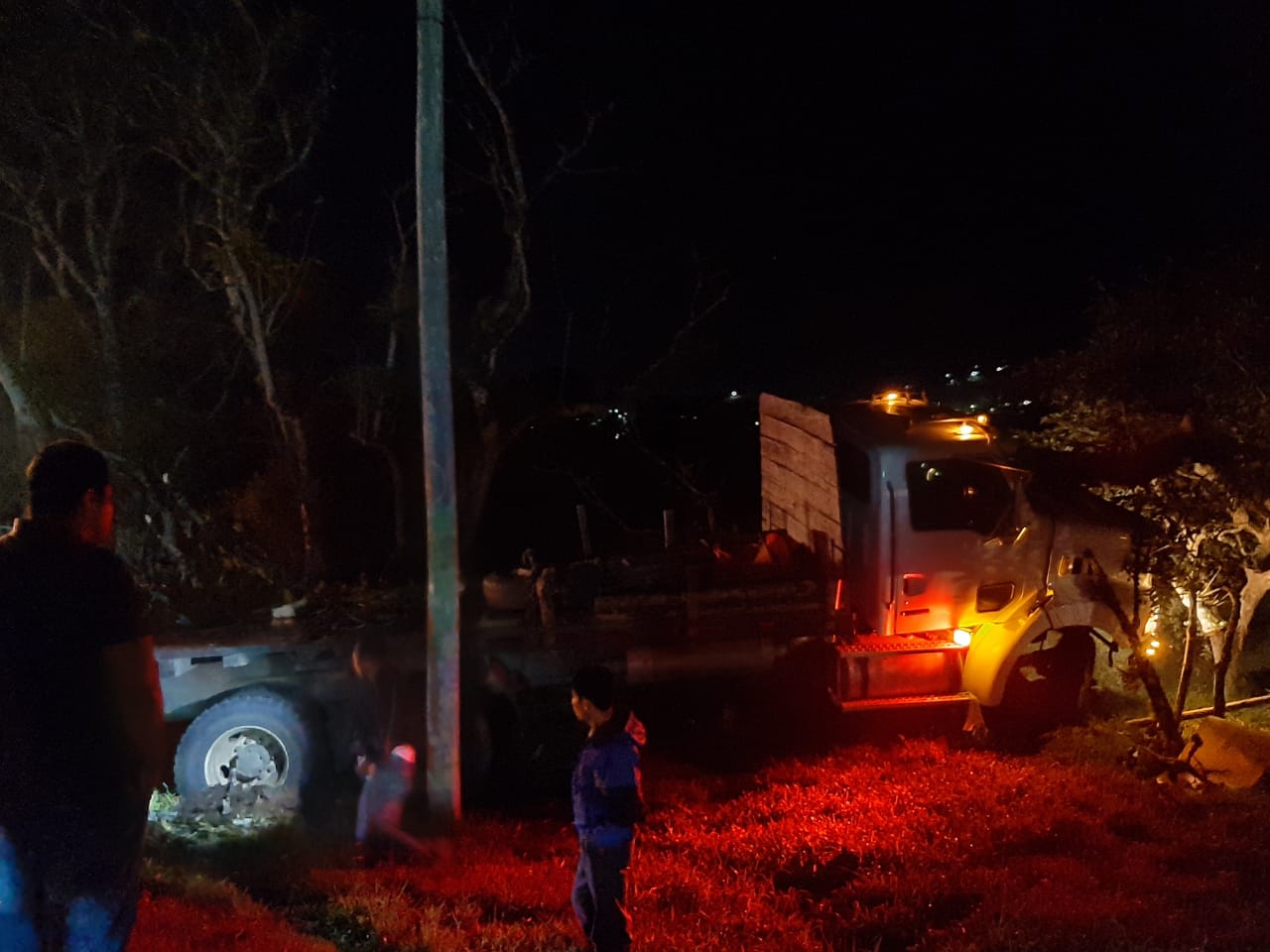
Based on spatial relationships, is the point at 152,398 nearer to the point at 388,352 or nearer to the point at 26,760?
the point at 388,352

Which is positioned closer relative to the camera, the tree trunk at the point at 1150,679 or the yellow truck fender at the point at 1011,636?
the tree trunk at the point at 1150,679

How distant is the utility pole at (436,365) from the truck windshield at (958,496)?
3.60 metres

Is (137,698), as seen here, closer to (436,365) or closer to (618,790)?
(618,790)

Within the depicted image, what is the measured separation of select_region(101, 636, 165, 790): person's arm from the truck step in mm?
5664

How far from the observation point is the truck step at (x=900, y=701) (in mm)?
7422

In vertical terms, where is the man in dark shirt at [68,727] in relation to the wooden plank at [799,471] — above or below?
below

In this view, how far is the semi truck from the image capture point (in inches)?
281

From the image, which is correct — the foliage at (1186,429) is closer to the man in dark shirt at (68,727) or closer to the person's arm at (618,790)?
the person's arm at (618,790)

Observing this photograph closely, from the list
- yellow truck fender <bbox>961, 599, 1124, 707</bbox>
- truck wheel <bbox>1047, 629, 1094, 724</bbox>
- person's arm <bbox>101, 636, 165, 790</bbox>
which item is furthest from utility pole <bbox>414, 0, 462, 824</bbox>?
truck wheel <bbox>1047, 629, 1094, 724</bbox>

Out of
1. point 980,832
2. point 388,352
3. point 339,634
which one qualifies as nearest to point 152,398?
point 388,352

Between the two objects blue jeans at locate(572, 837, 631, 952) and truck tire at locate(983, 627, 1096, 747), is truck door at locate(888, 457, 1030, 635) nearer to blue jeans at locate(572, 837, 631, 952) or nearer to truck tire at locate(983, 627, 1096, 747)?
truck tire at locate(983, 627, 1096, 747)

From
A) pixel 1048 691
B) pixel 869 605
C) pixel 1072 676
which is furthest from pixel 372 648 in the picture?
pixel 1072 676

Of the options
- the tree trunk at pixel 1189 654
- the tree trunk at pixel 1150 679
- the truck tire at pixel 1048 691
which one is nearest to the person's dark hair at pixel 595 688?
the tree trunk at pixel 1150 679

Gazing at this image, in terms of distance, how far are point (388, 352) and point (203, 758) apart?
7.26 m
